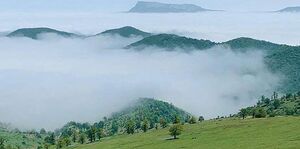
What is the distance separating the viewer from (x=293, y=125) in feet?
563

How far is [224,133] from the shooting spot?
185000 millimetres

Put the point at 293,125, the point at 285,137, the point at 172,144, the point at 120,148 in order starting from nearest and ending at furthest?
the point at 285,137 < the point at 293,125 < the point at 172,144 < the point at 120,148

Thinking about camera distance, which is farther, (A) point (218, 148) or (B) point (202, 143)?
(B) point (202, 143)

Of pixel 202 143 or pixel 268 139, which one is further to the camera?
pixel 202 143

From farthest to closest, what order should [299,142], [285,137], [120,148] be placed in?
[120,148]
[285,137]
[299,142]

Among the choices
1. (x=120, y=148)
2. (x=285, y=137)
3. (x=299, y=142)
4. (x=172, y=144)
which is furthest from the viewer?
(x=120, y=148)

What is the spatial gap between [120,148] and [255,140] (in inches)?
2436

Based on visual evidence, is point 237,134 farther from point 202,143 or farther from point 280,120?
point 280,120

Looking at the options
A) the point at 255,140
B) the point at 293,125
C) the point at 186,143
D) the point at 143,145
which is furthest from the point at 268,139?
the point at 143,145

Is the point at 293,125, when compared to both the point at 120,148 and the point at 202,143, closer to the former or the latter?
the point at 202,143

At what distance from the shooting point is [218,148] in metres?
151

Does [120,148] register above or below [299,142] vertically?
below

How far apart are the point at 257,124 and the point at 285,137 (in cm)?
Result: 4351

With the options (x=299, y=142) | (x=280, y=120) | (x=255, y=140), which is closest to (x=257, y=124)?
(x=280, y=120)
